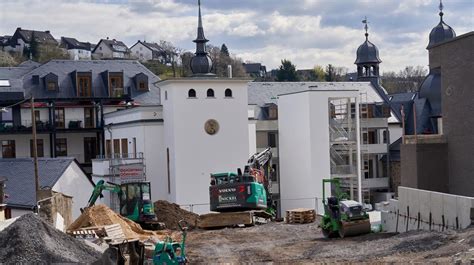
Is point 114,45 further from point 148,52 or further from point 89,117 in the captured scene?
point 89,117

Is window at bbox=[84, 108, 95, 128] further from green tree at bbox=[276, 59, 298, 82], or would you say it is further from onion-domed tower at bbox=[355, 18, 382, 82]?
green tree at bbox=[276, 59, 298, 82]

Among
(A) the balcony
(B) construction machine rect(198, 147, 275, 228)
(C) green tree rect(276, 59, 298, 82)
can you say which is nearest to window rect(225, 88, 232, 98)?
(A) the balcony

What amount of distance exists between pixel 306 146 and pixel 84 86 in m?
18.5

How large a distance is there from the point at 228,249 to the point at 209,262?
3470 millimetres

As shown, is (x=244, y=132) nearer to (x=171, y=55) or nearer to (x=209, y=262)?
(x=209, y=262)

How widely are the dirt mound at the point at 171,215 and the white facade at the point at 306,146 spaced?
Answer: 10817 mm

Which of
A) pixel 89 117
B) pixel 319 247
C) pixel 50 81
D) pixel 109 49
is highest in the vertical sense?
pixel 109 49

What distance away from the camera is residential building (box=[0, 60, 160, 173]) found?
53000 millimetres

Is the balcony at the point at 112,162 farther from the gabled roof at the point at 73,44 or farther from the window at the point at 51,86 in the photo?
the gabled roof at the point at 73,44

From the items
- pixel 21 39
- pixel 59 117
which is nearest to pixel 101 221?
pixel 59 117

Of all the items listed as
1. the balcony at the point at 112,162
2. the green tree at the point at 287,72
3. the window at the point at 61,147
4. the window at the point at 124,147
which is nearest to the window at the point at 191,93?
the balcony at the point at 112,162

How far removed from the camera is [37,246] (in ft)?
64.3

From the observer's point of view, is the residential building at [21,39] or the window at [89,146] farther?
the residential building at [21,39]

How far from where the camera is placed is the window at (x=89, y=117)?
5491 cm
